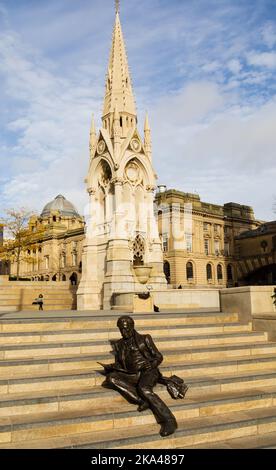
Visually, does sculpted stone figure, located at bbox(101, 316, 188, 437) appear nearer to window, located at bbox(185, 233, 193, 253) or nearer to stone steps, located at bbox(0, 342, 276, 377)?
stone steps, located at bbox(0, 342, 276, 377)

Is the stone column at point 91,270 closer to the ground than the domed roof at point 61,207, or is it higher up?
closer to the ground

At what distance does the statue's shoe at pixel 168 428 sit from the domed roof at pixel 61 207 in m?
94.4

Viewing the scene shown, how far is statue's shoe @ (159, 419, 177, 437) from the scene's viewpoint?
6.11m

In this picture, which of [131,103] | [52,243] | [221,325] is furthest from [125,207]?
[52,243]

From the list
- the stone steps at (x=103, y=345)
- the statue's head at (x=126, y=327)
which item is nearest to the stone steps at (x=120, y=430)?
the statue's head at (x=126, y=327)

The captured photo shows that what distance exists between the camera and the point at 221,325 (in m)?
11.3

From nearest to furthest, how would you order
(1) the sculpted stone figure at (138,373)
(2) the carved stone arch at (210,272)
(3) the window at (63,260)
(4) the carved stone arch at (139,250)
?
(1) the sculpted stone figure at (138,373) → (4) the carved stone arch at (139,250) → (2) the carved stone arch at (210,272) → (3) the window at (63,260)

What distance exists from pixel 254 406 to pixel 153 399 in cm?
218

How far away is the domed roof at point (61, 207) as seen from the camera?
329ft

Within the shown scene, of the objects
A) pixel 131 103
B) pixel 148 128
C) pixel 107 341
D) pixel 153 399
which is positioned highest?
pixel 131 103

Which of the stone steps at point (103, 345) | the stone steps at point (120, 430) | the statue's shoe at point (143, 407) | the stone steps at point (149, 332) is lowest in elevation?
the stone steps at point (120, 430)

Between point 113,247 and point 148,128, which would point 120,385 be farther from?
point 148,128

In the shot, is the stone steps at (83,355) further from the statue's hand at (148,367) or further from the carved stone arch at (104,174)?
the carved stone arch at (104,174)

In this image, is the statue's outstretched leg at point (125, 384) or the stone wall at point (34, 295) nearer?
the statue's outstretched leg at point (125, 384)
